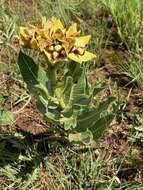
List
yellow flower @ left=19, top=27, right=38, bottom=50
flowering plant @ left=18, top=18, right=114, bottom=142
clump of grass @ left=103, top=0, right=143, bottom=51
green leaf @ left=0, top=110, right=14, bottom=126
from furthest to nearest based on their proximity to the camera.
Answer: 1. clump of grass @ left=103, top=0, right=143, bottom=51
2. green leaf @ left=0, top=110, right=14, bottom=126
3. flowering plant @ left=18, top=18, right=114, bottom=142
4. yellow flower @ left=19, top=27, right=38, bottom=50

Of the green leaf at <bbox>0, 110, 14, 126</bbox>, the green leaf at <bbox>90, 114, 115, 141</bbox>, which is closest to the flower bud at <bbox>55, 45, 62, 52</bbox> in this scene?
the green leaf at <bbox>90, 114, 115, 141</bbox>

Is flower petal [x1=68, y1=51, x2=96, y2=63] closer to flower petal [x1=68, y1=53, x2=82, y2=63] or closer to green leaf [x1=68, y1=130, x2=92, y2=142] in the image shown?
flower petal [x1=68, y1=53, x2=82, y2=63]

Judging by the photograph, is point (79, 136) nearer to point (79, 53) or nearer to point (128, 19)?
point (79, 53)

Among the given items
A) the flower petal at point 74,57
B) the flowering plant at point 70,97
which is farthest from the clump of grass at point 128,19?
the flower petal at point 74,57

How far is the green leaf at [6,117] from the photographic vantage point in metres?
1.81

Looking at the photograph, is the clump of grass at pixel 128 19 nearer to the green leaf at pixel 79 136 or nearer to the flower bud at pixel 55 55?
the green leaf at pixel 79 136

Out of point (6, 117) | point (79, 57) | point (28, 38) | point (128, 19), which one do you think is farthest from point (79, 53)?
point (128, 19)

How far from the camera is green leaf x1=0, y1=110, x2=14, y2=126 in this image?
71.2 inches

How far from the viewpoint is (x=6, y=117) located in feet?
6.01

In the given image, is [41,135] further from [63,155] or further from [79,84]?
[79,84]

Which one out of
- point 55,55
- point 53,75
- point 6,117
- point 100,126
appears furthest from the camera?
point 6,117

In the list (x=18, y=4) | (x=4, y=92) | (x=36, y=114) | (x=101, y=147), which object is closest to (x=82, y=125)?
(x=101, y=147)

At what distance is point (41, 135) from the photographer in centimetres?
181

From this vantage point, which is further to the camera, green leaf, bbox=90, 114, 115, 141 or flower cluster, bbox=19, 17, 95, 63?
green leaf, bbox=90, 114, 115, 141
